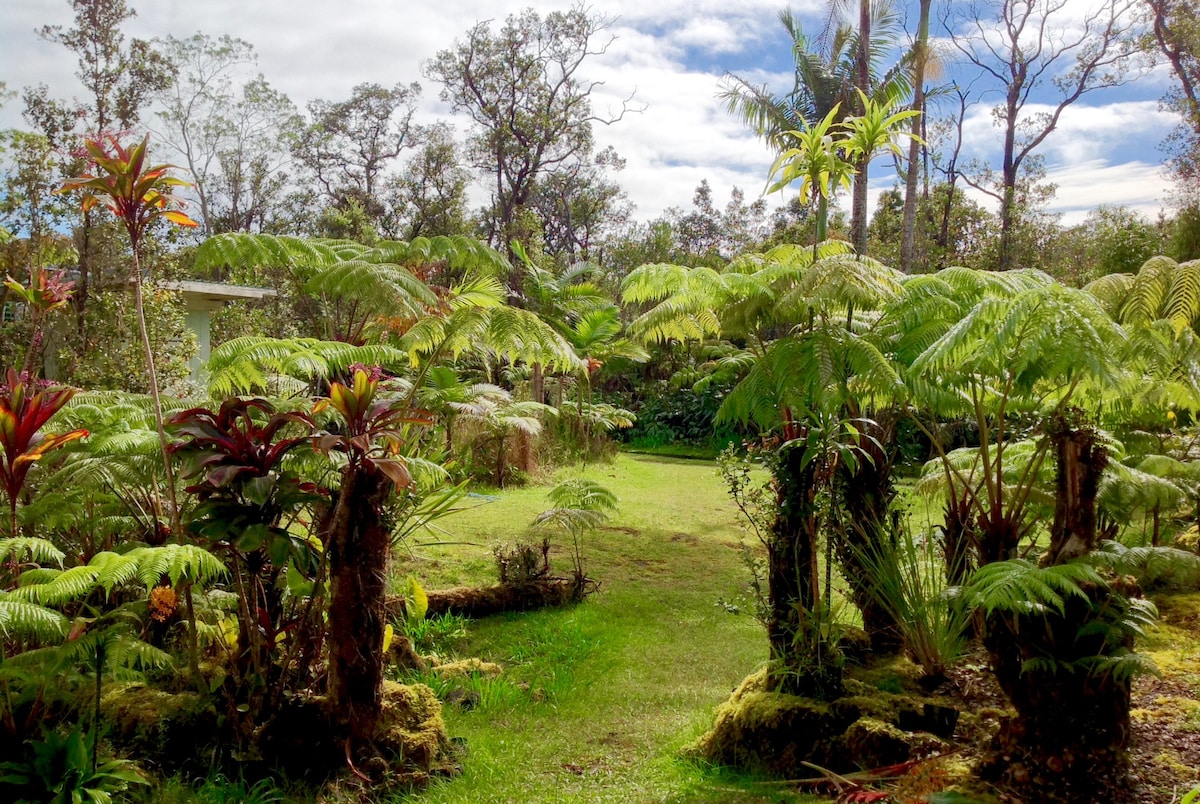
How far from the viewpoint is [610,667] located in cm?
482

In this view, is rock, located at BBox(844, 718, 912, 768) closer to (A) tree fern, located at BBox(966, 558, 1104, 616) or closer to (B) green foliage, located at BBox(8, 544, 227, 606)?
(A) tree fern, located at BBox(966, 558, 1104, 616)

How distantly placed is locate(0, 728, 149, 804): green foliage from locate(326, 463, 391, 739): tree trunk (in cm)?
78

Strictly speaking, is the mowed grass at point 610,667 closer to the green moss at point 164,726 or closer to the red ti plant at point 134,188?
the green moss at point 164,726

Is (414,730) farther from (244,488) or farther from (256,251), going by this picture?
(256,251)

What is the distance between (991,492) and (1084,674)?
1.34 metres

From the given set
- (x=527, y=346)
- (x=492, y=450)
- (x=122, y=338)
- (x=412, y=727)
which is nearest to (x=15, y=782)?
(x=412, y=727)

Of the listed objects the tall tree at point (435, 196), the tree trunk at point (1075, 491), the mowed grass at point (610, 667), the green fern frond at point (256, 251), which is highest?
the tall tree at point (435, 196)

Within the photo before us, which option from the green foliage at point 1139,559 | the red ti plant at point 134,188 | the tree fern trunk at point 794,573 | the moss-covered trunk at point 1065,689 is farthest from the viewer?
the tree fern trunk at point 794,573

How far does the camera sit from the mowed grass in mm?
3311

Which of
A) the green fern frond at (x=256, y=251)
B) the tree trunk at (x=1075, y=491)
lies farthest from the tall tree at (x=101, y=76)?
the tree trunk at (x=1075, y=491)

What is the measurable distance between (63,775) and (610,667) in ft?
9.52

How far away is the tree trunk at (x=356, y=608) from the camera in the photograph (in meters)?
3.28

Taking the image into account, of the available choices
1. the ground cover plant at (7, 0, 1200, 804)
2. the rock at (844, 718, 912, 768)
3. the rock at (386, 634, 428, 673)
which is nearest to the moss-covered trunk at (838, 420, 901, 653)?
the ground cover plant at (7, 0, 1200, 804)

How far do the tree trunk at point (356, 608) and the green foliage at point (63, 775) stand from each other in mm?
779
